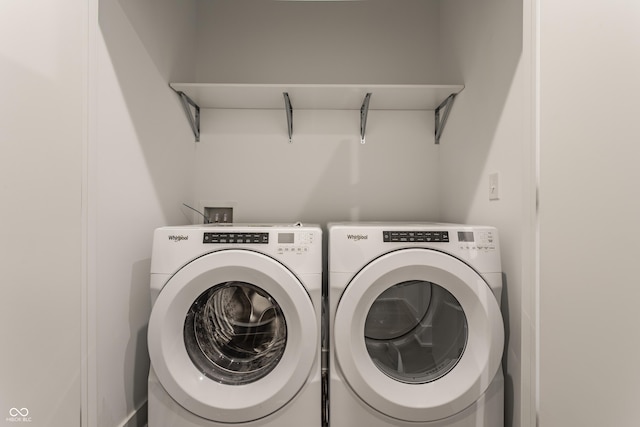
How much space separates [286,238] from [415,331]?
24.7 inches

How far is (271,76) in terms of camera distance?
1.94 meters

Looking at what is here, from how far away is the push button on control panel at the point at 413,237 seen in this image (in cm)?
120

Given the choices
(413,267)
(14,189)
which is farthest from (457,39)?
(14,189)

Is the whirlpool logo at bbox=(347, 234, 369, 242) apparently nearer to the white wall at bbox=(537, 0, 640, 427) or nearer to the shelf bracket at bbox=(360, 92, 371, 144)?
the white wall at bbox=(537, 0, 640, 427)

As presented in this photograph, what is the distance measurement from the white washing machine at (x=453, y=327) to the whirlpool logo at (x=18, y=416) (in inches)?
33.3

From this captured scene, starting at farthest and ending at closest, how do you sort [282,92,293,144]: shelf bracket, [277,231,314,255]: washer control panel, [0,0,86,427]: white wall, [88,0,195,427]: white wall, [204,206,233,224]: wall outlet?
[204,206,233,224]: wall outlet → [282,92,293,144]: shelf bracket → [277,231,314,255]: washer control panel → [88,0,195,427]: white wall → [0,0,86,427]: white wall

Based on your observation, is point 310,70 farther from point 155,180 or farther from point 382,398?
point 382,398

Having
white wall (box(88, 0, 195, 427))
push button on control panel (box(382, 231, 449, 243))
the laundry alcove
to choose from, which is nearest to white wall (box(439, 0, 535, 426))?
the laundry alcove

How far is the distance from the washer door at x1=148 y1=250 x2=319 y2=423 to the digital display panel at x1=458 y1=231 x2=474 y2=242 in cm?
58

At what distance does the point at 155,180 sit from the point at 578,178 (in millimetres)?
1503

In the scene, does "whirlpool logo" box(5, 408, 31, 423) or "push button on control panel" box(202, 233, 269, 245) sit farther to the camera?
"push button on control panel" box(202, 233, 269, 245)

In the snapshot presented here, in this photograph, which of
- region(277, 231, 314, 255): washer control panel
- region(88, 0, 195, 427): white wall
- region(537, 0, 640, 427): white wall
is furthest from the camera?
region(277, 231, 314, 255): washer control panel

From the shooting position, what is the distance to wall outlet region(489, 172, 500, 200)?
1323mm

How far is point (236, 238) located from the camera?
1.20m
